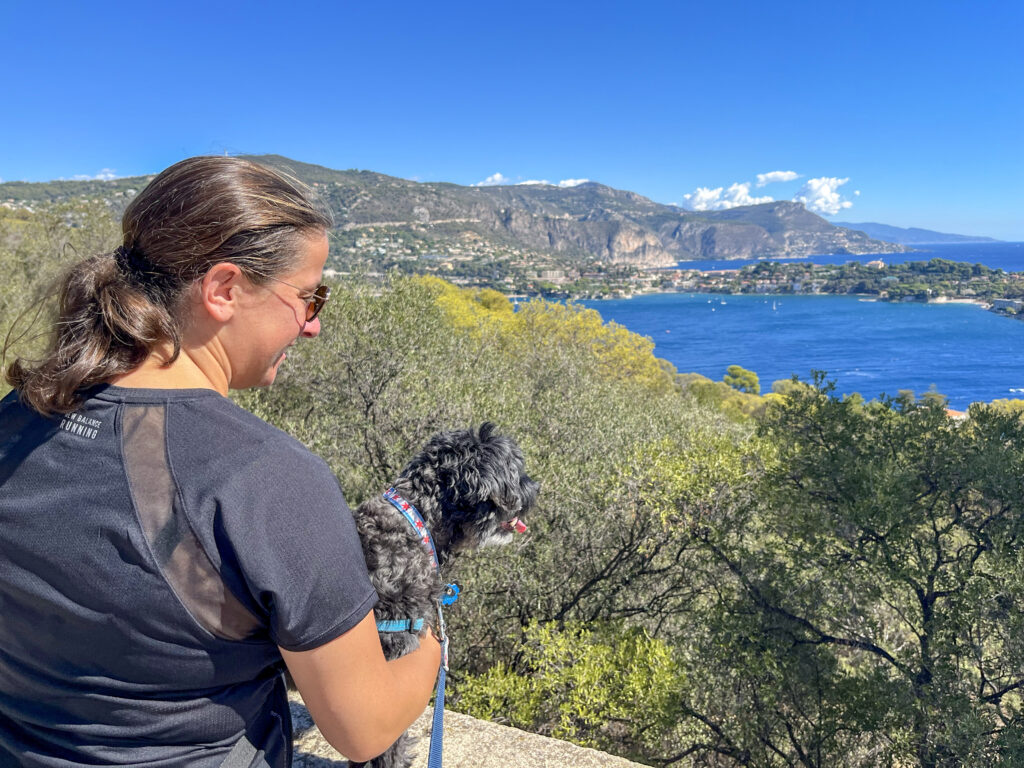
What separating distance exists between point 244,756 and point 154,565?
55 centimetres

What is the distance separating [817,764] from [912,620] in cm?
220

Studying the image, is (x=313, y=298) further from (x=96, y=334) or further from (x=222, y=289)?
(x=96, y=334)

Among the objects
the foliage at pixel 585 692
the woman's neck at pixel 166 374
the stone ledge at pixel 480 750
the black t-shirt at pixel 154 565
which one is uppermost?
the woman's neck at pixel 166 374

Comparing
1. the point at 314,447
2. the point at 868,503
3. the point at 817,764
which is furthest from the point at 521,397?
the point at 817,764

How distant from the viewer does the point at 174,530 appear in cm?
103

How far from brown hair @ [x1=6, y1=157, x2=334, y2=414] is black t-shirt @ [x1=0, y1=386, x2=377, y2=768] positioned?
0.32 feet

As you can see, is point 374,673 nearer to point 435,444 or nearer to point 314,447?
point 435,444

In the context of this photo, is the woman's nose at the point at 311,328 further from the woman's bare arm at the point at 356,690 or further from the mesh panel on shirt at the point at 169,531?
the woman's bare arm at the point at 356,690

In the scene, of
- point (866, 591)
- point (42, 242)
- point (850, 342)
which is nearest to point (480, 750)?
point (866, 591)

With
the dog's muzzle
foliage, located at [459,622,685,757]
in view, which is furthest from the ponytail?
foliage, located at [459,622,685,757]

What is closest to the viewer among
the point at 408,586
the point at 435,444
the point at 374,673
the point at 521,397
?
the point at 374,673

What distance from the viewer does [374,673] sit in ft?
3.92

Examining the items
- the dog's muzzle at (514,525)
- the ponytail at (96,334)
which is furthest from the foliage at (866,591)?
the ponytail at (96,334)

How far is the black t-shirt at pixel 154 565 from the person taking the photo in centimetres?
103
